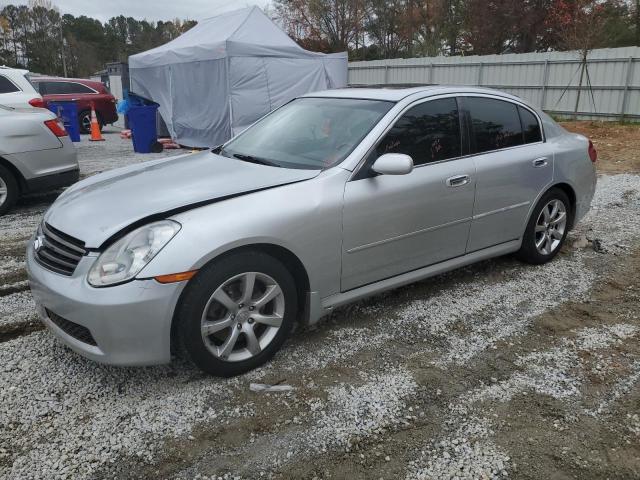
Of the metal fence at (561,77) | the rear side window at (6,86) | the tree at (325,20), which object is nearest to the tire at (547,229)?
the rear side window at (6,86)

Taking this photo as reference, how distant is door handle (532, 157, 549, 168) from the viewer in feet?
14.3

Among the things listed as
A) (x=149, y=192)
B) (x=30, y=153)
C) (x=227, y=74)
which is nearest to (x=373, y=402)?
(x=149, y=192)

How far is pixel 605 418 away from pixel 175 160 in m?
3.16

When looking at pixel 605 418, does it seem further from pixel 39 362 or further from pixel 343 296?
pixel 39 362

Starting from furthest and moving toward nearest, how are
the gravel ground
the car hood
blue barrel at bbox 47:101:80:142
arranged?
blue barrel at bbox 47:101:80:142, the car hood, the gravel ground

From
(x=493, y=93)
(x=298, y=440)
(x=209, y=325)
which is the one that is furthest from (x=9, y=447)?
(x=493, y=93)

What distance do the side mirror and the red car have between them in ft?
48.2

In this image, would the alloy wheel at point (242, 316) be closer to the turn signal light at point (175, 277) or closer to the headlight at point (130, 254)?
the turn signal light at point (175, 277)

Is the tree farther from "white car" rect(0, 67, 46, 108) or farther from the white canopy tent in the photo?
"white car" rect(0, 67, 46, 108)

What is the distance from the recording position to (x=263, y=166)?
3.44 meters

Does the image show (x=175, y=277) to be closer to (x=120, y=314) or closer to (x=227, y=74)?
(x=120, y=314)

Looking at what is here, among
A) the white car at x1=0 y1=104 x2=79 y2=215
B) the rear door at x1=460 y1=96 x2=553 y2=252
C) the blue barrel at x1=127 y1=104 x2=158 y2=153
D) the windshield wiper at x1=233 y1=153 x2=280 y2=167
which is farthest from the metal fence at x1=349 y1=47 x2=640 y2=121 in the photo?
the windshield wiper at x1=233 y1=153 x2=280 y2=167

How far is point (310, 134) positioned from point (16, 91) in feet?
16.1

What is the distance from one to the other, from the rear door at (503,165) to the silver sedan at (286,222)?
1 cm
